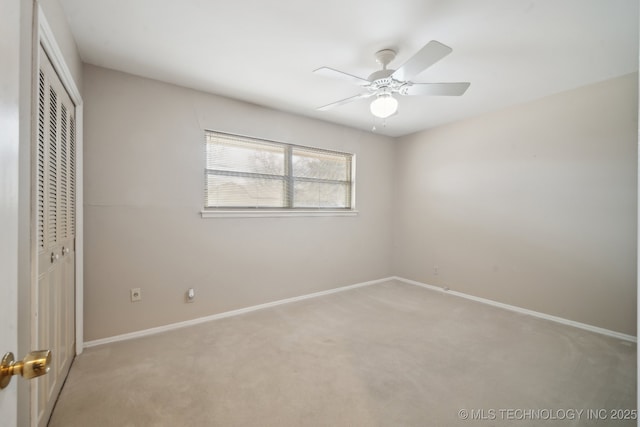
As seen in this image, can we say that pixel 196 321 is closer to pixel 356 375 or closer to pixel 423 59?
pixel 356 375

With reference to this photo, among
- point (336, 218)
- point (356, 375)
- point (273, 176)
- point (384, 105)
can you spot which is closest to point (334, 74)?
point (384, 105)

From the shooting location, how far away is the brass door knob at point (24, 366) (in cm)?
52

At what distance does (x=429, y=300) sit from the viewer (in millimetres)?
3672

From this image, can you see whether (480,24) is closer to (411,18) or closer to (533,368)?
(411,18)

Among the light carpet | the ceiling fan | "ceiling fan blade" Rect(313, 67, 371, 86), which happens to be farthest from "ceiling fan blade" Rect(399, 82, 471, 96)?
the light carpet

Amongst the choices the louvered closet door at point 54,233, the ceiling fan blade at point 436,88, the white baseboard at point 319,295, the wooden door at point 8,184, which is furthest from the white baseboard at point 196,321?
the ceiling fan blade at point 436,88

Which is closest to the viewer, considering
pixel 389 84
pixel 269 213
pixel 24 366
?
pixel 24 366

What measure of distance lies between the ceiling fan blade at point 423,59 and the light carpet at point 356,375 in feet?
6.98

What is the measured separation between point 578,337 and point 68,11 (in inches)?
187

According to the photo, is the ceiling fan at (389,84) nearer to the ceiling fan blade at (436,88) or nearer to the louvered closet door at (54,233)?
the ceiling fan blade at (436,88)

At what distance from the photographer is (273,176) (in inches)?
139

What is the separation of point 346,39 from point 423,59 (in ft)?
2.07

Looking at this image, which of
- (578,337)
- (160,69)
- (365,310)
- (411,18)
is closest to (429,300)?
(365,310)

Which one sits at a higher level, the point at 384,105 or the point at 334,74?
the point at 334,74
